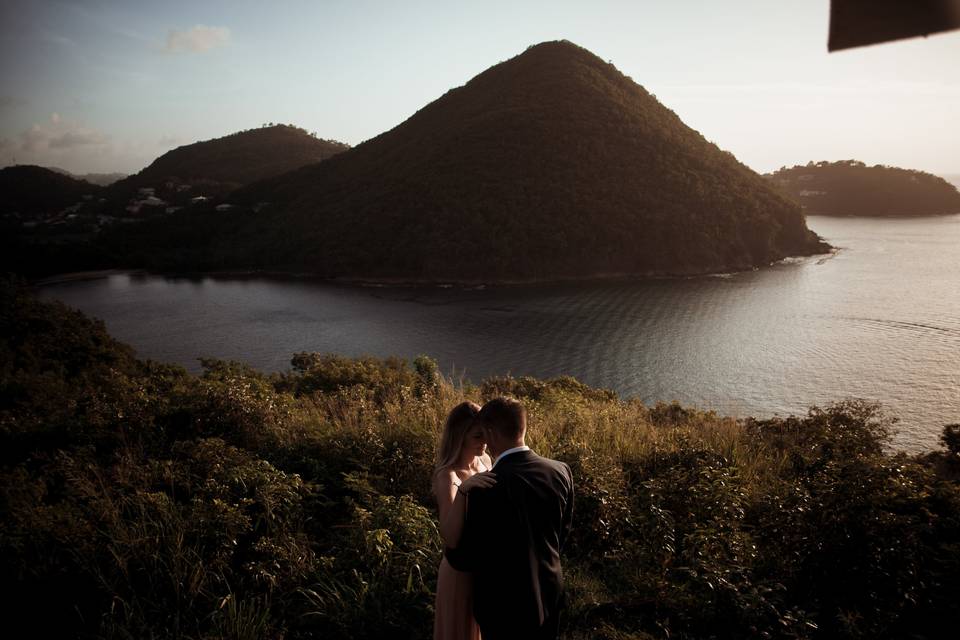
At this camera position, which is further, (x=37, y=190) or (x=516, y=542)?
(x=37, y=190)

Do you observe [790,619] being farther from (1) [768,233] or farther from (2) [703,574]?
(1) [768,233]

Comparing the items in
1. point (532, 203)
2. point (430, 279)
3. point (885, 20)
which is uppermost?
point (532, 203)

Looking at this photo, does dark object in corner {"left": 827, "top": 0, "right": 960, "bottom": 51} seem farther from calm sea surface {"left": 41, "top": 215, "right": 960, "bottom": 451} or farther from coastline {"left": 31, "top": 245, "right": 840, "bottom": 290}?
coastline {"left": 31, "top": 245, "right": 840, "bottom": 290}

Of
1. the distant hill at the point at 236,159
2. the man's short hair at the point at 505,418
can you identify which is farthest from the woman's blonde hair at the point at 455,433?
the distant hill at the point at 236,159

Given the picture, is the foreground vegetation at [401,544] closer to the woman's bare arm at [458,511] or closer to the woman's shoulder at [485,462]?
the woman's shoulder at [485,462]

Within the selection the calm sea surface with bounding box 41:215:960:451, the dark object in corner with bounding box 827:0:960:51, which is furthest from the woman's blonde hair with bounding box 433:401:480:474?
the calm sea surface with bounding box 41:215:960:451

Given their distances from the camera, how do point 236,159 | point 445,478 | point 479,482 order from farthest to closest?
point 236,159 < point 445,478 < point 479,482

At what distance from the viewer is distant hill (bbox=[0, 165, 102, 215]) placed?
4301 inches

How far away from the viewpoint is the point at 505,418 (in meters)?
2.62

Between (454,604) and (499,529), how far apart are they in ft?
2.02

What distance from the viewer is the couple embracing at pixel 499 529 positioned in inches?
96.0

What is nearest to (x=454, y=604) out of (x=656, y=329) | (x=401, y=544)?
(x=401, y=544)

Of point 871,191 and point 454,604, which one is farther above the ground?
point 871,191

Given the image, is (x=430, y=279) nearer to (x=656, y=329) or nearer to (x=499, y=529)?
(x=656, y=329)
